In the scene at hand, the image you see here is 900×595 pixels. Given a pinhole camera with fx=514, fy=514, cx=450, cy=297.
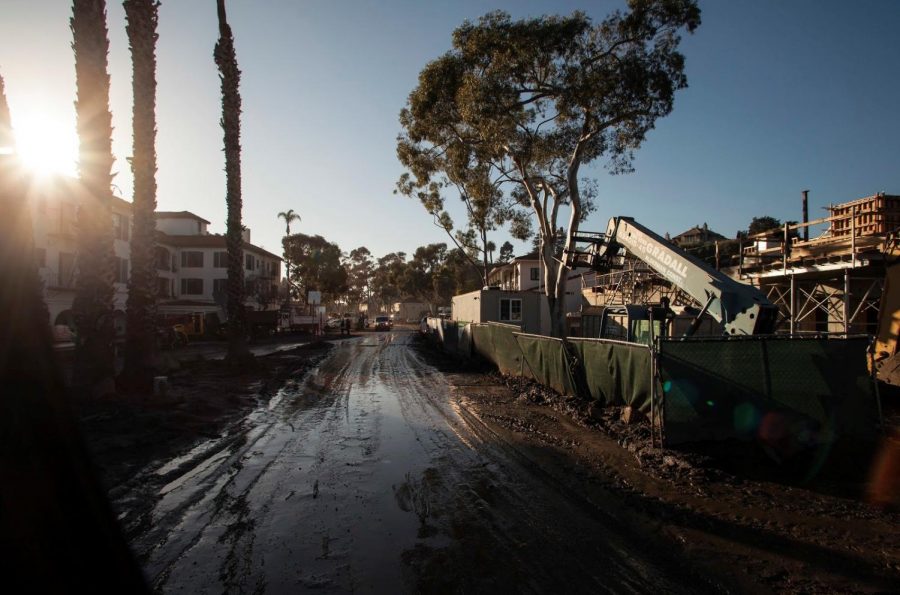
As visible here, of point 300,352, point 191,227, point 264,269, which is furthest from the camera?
point 264,269

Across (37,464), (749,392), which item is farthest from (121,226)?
(749,392)

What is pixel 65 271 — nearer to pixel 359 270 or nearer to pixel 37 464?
pixel 37 464

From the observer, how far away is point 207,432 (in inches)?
358

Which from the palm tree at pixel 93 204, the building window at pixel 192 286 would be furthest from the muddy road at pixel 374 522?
the building window at pixel 192 286

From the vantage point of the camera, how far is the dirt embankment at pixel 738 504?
4.24 meters

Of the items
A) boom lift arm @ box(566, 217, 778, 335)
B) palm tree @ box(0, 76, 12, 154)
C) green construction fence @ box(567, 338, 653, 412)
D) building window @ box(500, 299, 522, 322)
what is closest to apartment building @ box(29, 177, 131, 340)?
building window @ box(500, 299, 522, 322)

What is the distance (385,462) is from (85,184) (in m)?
8.83

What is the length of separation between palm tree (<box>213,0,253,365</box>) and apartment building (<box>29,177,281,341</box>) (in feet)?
12.8

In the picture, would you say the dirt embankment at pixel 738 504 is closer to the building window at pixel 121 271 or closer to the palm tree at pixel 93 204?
the palm tree at pixel 93 204

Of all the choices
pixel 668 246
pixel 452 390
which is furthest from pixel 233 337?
pixel 668 246

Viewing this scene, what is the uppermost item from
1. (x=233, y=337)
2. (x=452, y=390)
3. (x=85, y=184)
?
(x=85, y=184)

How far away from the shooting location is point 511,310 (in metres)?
31.1

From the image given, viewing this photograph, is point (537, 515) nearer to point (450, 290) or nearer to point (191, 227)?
point (191, 227)

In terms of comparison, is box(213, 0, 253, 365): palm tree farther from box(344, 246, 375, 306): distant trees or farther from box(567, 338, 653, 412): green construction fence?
box(344, 246, 375, 306): distant trees
